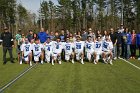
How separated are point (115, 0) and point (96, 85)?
80.2m

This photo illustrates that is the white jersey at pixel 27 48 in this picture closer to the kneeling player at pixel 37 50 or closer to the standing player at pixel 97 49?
the kneeling player at pixel 37 50

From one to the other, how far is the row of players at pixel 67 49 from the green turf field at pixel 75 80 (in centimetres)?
239

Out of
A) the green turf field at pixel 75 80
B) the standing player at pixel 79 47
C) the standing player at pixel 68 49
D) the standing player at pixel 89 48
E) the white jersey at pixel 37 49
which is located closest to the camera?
the green turf field at pixel 75 80

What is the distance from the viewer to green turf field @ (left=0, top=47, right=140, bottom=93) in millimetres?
11367

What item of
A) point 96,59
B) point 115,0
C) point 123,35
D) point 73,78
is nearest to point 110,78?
point 73,78

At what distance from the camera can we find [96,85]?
12.1 meters

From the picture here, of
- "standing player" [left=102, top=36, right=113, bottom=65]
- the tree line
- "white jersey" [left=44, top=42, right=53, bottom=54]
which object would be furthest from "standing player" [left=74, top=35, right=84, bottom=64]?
the tree line

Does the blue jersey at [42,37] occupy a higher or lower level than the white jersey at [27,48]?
higher

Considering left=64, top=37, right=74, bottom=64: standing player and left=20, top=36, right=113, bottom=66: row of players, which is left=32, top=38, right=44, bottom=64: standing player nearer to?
left=20, top=36, right=113, bottom=66: row of players

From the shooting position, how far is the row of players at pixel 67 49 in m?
19.5

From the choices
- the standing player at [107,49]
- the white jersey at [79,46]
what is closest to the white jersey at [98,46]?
the standing player at [107,49]

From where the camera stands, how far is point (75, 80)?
13250mm

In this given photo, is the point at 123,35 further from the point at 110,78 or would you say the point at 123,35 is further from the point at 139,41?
the point at 110,78

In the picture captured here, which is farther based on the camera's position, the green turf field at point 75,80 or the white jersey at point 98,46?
the white jersey at point 98,46
